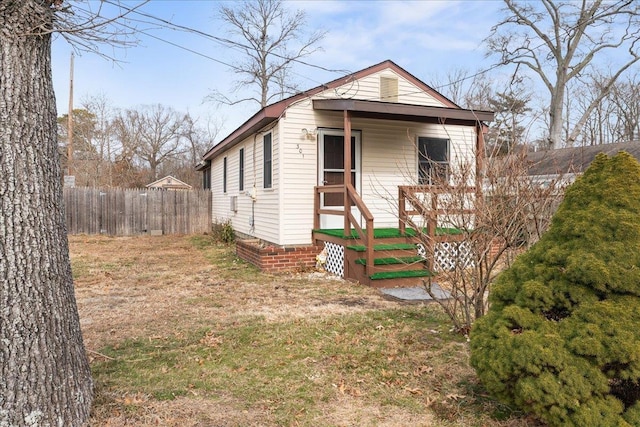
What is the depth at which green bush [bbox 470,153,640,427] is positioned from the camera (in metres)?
2.18

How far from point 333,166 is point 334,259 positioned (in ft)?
6.97

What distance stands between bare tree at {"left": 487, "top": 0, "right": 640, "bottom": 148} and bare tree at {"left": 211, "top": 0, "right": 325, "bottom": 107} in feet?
38.0

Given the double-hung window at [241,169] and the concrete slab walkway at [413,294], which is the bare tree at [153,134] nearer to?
the double-hung window at [241,169]

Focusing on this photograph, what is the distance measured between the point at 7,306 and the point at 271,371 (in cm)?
190

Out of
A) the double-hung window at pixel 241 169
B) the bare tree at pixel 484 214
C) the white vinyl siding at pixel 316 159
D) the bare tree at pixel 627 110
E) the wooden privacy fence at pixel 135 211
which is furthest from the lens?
the bare tree at pixel 627 110

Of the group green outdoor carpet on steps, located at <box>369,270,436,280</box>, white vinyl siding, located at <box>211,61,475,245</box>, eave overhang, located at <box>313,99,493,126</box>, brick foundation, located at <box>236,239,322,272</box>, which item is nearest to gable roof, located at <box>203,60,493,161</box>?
eave overhang, located at <box>313,99,493,126</box>

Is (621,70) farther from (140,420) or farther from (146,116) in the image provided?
(146,116)

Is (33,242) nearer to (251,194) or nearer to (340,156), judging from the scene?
(340,156)

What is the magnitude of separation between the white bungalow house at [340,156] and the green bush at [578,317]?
171 inches

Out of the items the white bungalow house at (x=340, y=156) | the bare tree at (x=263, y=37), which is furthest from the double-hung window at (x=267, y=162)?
the bare tree at (x=263, y=37)

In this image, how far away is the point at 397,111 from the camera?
7887 mm

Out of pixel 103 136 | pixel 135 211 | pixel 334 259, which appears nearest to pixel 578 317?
pixel 334 259

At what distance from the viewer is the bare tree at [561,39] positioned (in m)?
18.4

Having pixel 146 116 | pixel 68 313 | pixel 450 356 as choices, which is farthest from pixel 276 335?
pixel 146 116
